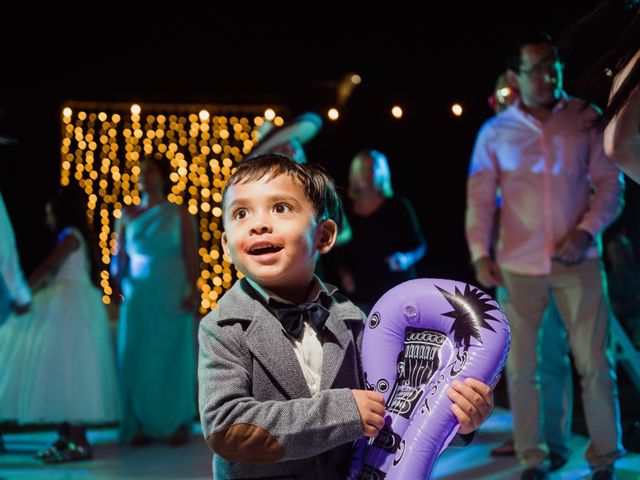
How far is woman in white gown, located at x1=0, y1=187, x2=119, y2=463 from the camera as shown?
382 cm

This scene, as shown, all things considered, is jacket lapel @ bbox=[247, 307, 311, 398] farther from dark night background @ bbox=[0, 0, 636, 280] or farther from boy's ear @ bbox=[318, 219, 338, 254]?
dark night background @ bbox=[0, 0, 636, 280]

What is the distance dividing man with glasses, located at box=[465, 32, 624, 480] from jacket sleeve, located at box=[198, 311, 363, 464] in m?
1.88

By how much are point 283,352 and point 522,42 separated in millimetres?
2180

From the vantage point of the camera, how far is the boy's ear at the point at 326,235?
61.0 inches


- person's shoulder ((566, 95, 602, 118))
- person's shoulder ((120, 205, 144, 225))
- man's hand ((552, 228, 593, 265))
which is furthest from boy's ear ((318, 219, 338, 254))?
person's shoulder ((120, 205, 144, 225))

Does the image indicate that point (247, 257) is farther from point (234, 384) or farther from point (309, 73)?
point (309, 73)

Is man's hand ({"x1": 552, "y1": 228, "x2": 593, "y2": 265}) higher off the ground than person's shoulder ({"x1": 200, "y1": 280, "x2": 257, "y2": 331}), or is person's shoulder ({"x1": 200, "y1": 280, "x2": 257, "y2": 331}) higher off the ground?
person's shoulder ({"x1": 200, "y1": 280, "x2": 257, "y2": 331})

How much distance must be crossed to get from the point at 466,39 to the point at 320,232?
4.39 m

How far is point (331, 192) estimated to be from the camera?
158 centimetres

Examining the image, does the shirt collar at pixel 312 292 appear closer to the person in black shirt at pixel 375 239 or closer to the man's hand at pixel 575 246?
the man's hand at pixel 575 246

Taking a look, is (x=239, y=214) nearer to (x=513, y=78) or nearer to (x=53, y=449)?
(x=513, y=78)

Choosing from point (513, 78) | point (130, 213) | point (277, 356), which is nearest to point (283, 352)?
point (277, 356)

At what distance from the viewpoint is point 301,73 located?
295 inches

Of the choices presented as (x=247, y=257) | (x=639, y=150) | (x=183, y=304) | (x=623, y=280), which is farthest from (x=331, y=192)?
Answer: (x=623, y=280)
